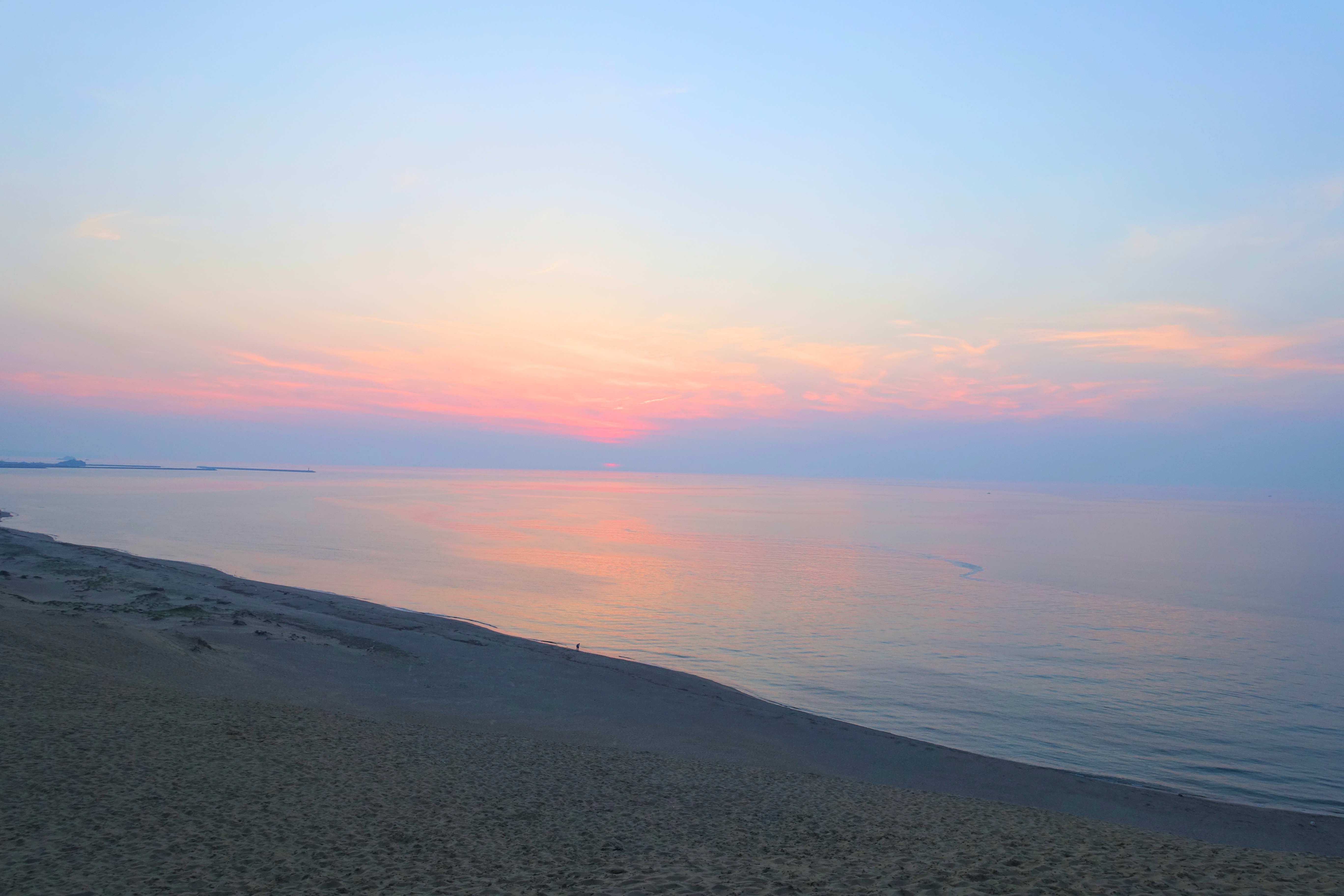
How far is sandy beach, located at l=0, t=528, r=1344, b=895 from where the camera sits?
8.28 metres

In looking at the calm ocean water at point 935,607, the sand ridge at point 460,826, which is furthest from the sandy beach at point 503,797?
the calm ocean water at point 935,607

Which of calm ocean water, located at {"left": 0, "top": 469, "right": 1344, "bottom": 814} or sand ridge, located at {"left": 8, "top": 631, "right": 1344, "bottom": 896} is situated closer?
sand ridge, located at {"left": 8, "top": 631, "right": 1344, "bottom": 896}

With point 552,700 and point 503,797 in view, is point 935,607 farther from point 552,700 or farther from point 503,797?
point 503,797

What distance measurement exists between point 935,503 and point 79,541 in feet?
441

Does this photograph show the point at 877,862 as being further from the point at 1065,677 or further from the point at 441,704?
the point at 1065,677

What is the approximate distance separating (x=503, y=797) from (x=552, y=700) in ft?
27.2

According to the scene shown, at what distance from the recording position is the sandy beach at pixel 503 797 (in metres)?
8.28

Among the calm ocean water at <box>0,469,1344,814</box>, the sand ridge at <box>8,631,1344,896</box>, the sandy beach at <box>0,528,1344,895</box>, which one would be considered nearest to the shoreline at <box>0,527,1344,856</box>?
the sandy beach at <box>0,528,1344,895</box>

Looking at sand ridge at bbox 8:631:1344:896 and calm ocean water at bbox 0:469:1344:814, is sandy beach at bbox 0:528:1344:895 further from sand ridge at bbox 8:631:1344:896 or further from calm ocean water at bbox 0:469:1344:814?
calm ocean water at bbox 0:469:1344:814

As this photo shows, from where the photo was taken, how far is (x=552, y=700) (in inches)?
755

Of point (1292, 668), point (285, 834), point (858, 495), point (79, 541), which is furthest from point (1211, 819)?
point (858, 495)

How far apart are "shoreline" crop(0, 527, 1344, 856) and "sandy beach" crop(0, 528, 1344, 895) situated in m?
0.10

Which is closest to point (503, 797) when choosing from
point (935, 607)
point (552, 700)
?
point (552, 700)

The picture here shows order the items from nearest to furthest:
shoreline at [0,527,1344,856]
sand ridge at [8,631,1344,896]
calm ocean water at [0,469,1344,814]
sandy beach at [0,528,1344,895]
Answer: sand ridge at [8,631,1344,896]
sandy beach at [0,528,1344,895]
shoreline at [0,527,1344,856]
calm ocean water at [0,469,1344,814]
